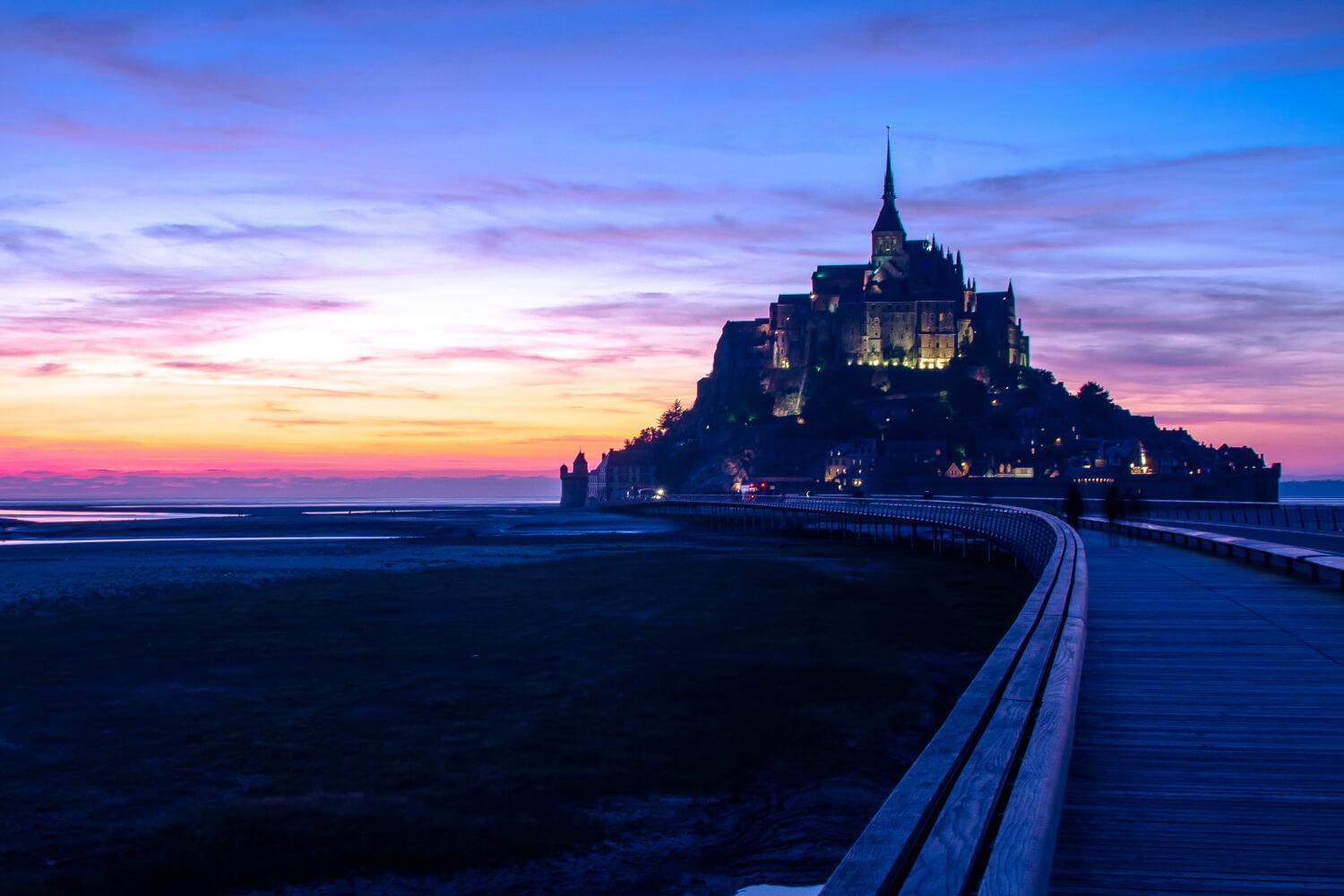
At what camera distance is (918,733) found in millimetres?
14828

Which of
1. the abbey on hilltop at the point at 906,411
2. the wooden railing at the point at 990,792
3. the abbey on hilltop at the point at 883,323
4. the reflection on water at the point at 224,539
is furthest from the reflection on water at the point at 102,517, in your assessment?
the wooden railing at the point at 990,792

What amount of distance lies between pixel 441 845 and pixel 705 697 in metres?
6.96

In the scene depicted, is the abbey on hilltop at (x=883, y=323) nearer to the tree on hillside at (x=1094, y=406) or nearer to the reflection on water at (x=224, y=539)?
the tree on hillside at (x=1094, y=406)

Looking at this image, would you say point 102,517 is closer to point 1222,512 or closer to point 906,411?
point 906,411

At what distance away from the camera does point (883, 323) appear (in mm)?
160125

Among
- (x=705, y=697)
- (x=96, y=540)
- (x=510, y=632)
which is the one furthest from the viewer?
(x=96, y=540)

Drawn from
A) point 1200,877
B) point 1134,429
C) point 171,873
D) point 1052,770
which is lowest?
point 171,873

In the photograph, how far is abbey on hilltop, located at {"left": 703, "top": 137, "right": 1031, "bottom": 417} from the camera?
15838 cm

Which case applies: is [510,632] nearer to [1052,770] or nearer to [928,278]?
[1052,770]

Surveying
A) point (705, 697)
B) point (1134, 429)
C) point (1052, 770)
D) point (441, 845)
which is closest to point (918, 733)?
point (705, 697)

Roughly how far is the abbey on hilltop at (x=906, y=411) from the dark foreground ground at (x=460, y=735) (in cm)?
10058

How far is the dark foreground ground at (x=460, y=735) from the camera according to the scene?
33.6ft

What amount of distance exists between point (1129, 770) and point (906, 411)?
481 ft

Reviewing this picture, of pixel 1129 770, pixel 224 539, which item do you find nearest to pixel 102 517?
pixel 224 539
